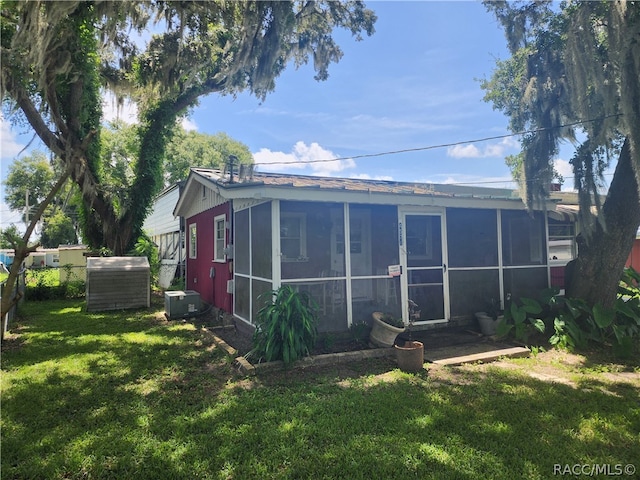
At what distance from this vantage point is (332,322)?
571cm

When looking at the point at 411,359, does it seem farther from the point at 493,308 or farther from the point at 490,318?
the point at 493,308

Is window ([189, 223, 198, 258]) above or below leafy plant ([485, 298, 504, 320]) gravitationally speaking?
above

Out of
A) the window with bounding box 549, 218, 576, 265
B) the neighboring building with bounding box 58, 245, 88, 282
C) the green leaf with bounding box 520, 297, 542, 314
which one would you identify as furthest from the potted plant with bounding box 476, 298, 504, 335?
the neighboring building with bounding box 58, 245, 88, 282

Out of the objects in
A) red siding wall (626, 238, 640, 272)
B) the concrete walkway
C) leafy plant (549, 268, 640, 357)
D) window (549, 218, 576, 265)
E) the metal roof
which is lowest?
the concrete walkway

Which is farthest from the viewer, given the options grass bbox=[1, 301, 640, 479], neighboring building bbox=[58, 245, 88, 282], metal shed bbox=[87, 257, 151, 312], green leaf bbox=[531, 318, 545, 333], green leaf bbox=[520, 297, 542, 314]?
→ neighboring building bbox=[58, 245, 88, 282]

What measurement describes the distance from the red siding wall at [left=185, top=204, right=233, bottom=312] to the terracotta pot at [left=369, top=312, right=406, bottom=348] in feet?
11.6

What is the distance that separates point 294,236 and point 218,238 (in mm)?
3480

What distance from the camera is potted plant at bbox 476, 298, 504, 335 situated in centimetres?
646

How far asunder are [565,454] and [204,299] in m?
8.80

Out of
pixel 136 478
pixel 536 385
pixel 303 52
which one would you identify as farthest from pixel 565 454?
pixel 303 52

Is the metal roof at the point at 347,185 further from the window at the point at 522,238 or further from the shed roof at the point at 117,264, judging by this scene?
the shed roof at the point at 117,264

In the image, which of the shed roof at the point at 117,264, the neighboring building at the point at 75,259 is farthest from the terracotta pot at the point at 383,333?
the neighboring building at the point at 75,259

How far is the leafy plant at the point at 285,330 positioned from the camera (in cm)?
463

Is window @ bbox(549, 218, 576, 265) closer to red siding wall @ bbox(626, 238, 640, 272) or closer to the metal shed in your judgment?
red siding wall @ bbox(626, 238, 640, 272)
